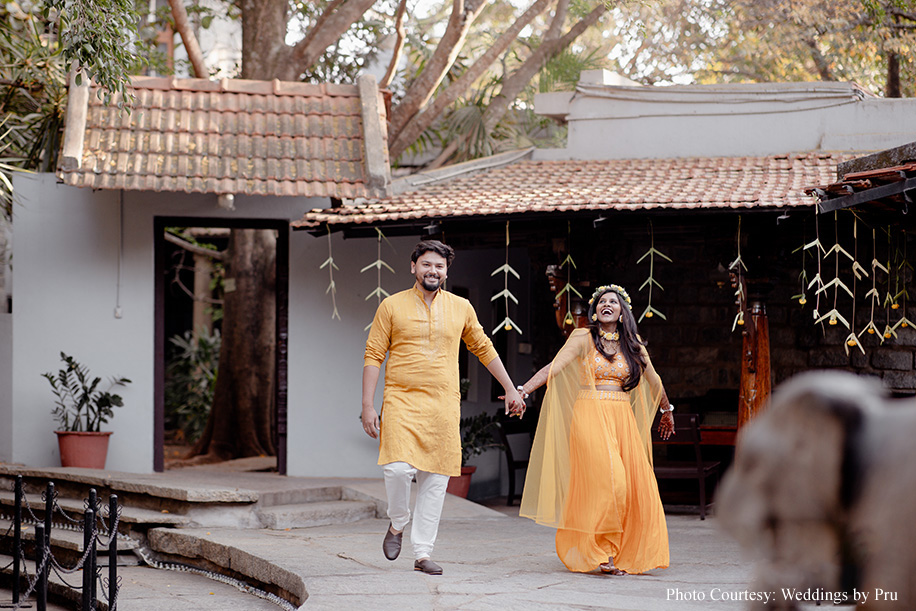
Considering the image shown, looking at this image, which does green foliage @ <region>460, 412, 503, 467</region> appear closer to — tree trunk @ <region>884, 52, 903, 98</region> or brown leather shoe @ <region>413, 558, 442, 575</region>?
brown leather shoe @ <region>413, 558, 442, 575</region>

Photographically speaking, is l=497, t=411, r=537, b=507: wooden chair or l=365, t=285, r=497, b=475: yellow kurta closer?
l=365, t=285, r=497, b=475: yellow kurta

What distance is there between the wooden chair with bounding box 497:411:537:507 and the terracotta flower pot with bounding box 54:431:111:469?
413 cm

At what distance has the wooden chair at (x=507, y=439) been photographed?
35.5ft

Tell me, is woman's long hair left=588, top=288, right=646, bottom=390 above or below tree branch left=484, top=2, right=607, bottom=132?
below

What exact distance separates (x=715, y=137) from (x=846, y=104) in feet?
4.69

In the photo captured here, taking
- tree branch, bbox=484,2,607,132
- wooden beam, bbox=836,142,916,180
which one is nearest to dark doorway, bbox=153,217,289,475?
tree branch, bbox=484,2,607,132

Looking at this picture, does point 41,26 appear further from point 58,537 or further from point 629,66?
point 629,66

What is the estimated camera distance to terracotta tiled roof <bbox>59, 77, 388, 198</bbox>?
9.34 metres

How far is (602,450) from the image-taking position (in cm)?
597

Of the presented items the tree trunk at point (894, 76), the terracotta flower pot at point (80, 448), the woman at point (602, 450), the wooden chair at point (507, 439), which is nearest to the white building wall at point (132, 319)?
the terracotta flower pot at point (80, 448)

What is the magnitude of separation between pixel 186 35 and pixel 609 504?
27.0ft

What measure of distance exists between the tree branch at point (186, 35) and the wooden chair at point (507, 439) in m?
5.39

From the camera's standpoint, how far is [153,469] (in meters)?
9.93

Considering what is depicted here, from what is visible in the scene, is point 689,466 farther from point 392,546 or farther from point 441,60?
point 441,60
